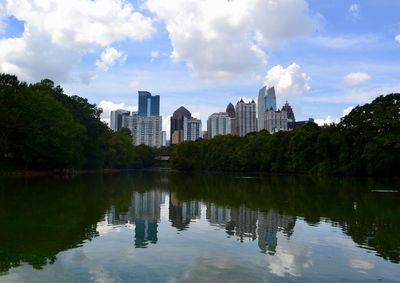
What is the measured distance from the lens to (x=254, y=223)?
1786cm

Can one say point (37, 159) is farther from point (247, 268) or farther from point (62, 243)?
point (247, 268)

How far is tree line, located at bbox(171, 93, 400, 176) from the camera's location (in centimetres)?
6356

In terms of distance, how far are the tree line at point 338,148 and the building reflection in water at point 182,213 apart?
41571 mm

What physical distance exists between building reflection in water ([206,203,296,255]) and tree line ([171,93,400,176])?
1714 inches

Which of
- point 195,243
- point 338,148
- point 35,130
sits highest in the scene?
point 35,130

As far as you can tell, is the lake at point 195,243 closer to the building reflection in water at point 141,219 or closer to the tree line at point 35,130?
the building reflection in water at point 141,219

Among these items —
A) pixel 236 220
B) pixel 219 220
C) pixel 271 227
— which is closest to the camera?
pixel 271 227

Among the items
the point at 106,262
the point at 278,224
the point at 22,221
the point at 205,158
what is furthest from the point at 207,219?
the point at 205,158

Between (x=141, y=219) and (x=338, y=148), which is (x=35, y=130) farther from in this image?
(x=338, y=148)

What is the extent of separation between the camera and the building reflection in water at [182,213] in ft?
59.8

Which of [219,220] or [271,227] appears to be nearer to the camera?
[271,227]

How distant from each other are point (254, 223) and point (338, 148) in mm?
63620

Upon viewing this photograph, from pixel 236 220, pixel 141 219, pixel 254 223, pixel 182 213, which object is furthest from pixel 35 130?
pixel 254 223

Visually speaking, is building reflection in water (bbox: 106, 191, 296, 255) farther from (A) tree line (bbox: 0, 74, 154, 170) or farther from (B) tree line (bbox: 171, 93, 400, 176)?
(B) tree line (bbox: 171, 93, 400, 176)
